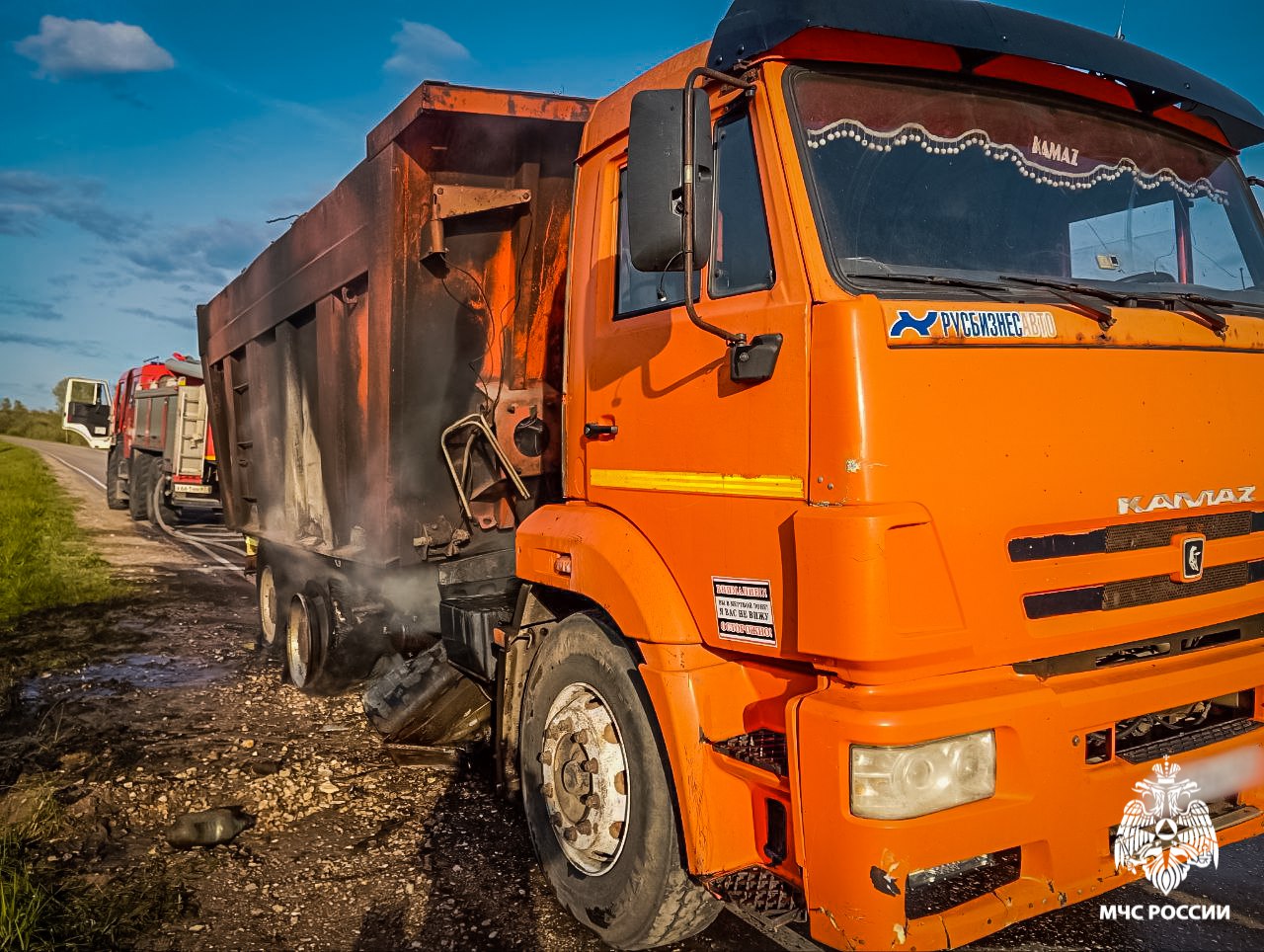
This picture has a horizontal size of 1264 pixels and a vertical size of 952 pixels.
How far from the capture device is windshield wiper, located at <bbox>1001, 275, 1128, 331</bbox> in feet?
8.02

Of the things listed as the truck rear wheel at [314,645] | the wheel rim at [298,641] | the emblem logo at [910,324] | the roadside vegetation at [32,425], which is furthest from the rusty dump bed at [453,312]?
the roadside vegetation at [32,425]

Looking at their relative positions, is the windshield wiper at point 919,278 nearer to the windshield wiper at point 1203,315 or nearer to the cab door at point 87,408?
the windshield wiper at point 1203,315

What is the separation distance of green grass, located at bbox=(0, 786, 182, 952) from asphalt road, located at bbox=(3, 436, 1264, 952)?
6.76ft

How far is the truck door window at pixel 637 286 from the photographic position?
2934 millimetres

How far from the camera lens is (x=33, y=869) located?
3398mm

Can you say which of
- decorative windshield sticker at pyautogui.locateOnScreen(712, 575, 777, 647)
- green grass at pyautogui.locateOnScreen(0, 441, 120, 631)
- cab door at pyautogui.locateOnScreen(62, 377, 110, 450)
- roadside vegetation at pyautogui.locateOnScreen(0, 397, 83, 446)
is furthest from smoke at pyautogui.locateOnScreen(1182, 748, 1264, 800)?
roadside vegetation at pyautogui.locateOnScreen(0, 397, 83, 446)

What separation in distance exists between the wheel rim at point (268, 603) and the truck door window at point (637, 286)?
4932 millimetres

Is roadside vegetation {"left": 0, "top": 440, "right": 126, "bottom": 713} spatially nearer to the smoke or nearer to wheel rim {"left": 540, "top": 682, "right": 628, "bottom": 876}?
wheel rim {"left": 540, "top": 682, "right": 628, "bottom": 876}

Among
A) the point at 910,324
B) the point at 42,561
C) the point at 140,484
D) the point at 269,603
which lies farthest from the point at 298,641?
the point at 140,484

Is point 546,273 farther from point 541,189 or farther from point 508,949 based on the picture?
point 508,949

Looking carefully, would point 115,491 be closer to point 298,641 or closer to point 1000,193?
point 298,641

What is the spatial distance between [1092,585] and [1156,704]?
361mm

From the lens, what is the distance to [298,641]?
6.20 metres

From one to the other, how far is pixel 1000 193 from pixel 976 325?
690 mm
